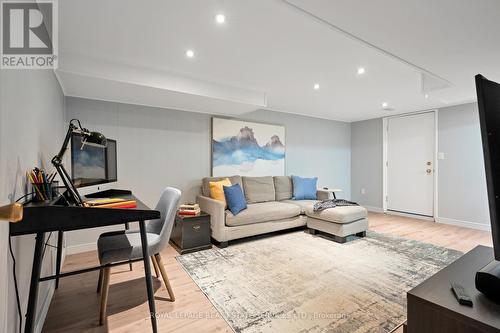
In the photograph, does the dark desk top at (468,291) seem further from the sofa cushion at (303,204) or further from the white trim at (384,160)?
Answer: the white trim at (384,160)

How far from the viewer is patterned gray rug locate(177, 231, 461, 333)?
174cm

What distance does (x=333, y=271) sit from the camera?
248cm

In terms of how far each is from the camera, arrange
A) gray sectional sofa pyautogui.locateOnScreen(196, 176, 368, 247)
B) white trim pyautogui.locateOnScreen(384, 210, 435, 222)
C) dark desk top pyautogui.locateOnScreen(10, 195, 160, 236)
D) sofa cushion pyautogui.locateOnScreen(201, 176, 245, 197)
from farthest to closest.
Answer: white trim pyautogui.locateOnScreen(384, 210, 435, 222) → sofa cushion pyautogui.locateOnScreen(201, 176, 245, 197) → gray sectional sofa pyautogui.locateOnScreen(196, 176, 368, 247) → dark desk top pyautogui.locateOnScreen(10, 195, 160, 236)

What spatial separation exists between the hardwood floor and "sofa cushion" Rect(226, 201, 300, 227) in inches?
35.7

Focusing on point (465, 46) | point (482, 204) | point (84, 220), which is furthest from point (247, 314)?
point (482, 204)

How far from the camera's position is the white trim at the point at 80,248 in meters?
2.94

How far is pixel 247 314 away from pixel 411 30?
2486 mm

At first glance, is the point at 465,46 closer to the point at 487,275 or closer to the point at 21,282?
the point at 487,275

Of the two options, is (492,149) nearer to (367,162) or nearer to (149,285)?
(149,285)

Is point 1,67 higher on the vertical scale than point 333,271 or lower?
higher

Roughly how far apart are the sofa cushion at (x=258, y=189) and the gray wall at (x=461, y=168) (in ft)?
10.7

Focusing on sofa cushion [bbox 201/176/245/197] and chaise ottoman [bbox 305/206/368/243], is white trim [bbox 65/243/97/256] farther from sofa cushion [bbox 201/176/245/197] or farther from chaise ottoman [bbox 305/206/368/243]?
chaise ottoman [bbox 305/206/368/243]

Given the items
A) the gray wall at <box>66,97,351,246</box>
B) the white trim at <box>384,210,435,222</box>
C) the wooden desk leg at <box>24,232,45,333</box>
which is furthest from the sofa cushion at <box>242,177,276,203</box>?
the wooden desk leg at <box>24,232,45,333</box>

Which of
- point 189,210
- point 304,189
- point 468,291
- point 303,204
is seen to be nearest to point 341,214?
point 303,204
